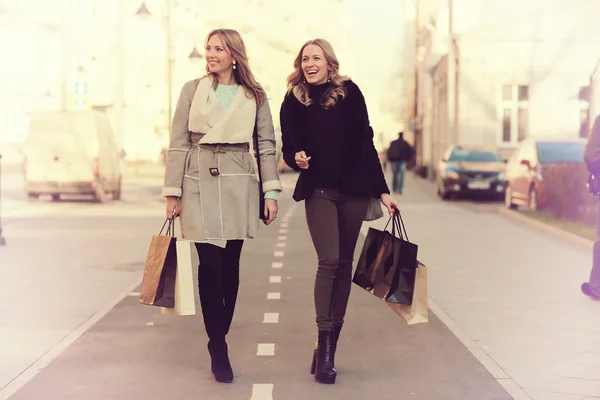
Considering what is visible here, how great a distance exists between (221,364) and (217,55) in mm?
1668

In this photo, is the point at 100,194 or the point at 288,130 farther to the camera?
the point at 100,194

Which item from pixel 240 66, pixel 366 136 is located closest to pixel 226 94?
pixel 240 66

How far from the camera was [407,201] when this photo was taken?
2677cm

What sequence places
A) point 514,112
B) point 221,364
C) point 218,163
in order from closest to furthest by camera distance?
point 218,163 → point 221,364 → point 514,112

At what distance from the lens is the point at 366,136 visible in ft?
19.1

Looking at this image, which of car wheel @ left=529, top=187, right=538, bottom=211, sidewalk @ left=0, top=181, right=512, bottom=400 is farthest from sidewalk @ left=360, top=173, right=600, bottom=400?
car wheel @ left=529, top=187, right=538, bottom=211

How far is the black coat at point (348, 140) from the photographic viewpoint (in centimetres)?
579

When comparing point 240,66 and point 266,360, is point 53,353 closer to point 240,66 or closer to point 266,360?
point 266,360

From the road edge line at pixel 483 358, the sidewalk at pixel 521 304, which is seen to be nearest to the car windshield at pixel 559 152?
the sidewalk at pixel 521 304

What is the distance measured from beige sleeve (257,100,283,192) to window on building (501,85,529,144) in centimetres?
2976

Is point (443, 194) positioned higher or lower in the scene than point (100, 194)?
lower

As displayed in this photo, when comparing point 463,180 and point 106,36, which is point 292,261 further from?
point 106,36

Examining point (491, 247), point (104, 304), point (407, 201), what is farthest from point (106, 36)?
point (104, 304)

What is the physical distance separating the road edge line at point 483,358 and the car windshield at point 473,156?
19500mm
